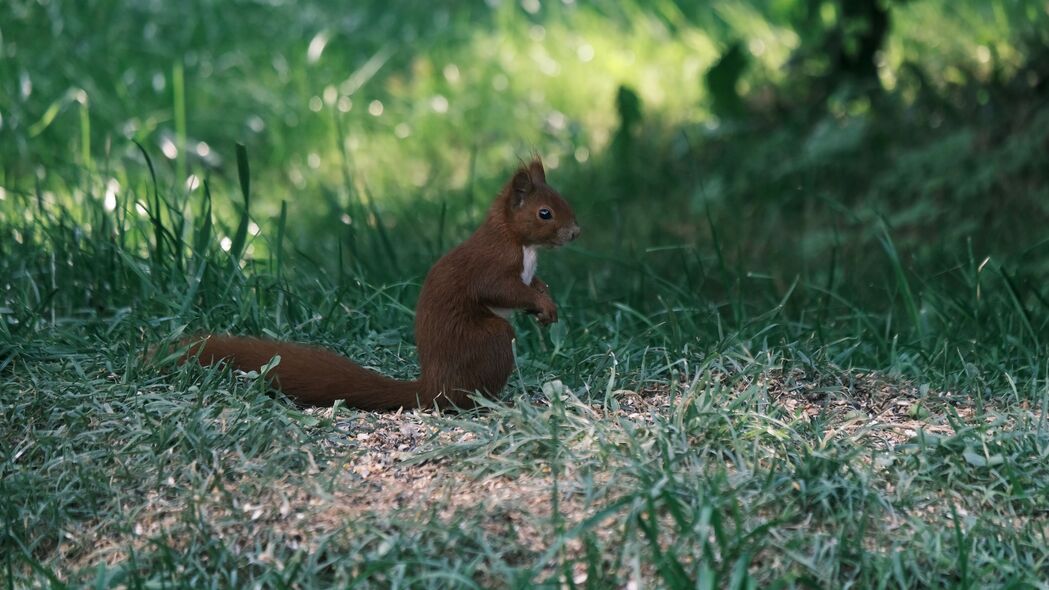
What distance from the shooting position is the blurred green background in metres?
4.75

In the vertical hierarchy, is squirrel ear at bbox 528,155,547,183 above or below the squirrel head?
above

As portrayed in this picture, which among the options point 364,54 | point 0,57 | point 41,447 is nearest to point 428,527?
point 41,447

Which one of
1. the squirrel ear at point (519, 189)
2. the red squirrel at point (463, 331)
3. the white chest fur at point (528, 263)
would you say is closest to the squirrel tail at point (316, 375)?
the red squirrel at point (463, 331)

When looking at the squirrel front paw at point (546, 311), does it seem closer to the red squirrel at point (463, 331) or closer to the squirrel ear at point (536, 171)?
the red squirrel at point (463, 331)

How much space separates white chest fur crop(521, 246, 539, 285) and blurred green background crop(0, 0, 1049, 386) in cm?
58

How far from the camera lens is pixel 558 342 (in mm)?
4105

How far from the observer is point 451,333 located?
11.8 feet

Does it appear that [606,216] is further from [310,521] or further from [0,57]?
[310,521]

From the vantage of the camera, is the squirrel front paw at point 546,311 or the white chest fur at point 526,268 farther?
the white chest fur at point 526,268

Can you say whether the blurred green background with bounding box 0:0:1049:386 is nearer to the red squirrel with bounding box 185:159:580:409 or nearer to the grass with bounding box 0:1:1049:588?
the grass with bounding box 0:1:1049:588

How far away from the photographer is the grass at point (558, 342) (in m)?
2.99

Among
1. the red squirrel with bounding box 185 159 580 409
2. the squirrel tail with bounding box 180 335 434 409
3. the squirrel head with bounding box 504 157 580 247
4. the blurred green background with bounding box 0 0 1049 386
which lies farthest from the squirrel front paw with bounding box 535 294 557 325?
the blurred green background with bounding box 0 0 1049 386

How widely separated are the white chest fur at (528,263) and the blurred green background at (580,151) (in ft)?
1.92

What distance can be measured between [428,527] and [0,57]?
5076 millimetres
